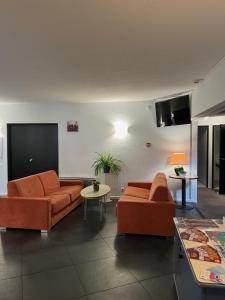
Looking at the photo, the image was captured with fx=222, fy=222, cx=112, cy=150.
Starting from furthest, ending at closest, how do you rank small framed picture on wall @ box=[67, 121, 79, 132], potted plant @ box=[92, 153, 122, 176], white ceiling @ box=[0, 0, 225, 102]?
small framed picture on wall @ box=[67, 121, 79, 132] < potted plant @ box=[92, 153, 122, 176] < white ceiling @ box=[0, 0, 225, 102]

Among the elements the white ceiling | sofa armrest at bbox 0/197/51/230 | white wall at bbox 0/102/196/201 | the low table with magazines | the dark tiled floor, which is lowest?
the dark tiled floor

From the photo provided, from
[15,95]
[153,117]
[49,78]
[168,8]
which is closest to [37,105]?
[15,95]

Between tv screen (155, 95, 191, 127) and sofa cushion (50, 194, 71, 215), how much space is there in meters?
2.88

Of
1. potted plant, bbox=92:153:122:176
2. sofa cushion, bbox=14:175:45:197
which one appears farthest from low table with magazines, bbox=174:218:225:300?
potted plant, bbox=92:153:122:176

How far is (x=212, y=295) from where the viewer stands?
1403 millimetres

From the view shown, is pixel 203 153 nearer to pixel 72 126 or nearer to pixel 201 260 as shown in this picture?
pixel 72 126

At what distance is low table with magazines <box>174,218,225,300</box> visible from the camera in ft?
4.59

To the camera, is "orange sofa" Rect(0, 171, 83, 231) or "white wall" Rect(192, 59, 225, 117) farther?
"orange sofa" Rect(0, 171, 83, 231)

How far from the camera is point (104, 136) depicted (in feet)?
19.9

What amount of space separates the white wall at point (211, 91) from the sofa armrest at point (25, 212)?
3.05 m

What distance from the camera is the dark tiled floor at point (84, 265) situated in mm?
2326

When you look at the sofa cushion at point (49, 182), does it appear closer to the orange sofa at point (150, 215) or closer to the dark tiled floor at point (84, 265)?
the dark tiled floor at point (84, 265)

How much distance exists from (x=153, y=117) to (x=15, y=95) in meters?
3.39

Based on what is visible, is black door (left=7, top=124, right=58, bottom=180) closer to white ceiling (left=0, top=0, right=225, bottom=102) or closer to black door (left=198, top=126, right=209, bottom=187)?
white ceiling (left=0, top=0, right=225, bottom=102)
